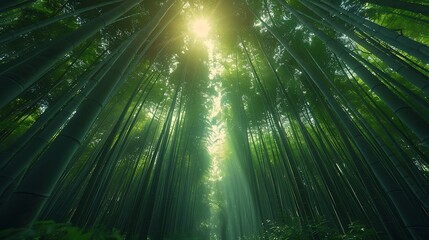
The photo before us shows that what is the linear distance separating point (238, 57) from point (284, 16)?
164 centimetres

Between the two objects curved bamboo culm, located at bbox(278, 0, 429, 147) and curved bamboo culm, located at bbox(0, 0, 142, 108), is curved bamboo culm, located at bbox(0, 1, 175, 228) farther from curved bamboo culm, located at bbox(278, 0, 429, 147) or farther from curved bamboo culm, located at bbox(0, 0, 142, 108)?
curved bamboo culm, located at bbox(278, 0, 429, 147)

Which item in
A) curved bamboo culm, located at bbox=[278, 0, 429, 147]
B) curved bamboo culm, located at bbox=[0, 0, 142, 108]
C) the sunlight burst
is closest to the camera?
curved bamboo culm, located at bbox=[0, 0, 142, 108]

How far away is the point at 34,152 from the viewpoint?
134 cm

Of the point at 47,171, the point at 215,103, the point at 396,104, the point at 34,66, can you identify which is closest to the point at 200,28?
the point at 215,103

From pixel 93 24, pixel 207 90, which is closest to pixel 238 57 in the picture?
pixel 207 90

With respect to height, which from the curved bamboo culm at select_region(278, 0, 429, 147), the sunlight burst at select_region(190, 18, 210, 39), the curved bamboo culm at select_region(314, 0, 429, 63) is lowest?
the curved bamboo culm at select_region(278, 0, 429, 147)

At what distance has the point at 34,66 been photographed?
55.6 inches

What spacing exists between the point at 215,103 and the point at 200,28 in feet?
8.76

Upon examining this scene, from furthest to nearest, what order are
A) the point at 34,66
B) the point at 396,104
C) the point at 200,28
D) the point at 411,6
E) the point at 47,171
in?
the point at 200,28 → the point at 411,6 → the point at 396,104 → the point at 34,66 → the point at 47,171

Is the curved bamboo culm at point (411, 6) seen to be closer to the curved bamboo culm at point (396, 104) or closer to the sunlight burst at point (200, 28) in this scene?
the curved bamboo culm at point (396, 104)

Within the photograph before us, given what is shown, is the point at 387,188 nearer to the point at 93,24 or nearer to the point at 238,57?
the point at 93,24

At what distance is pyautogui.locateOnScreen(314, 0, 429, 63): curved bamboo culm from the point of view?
161cm

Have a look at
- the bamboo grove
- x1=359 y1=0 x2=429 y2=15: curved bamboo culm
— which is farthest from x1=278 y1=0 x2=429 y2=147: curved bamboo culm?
x1=359 y1=0 x2=429 y2=15: curved bamboo culm

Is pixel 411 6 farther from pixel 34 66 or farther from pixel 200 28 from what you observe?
pixel 200 28
